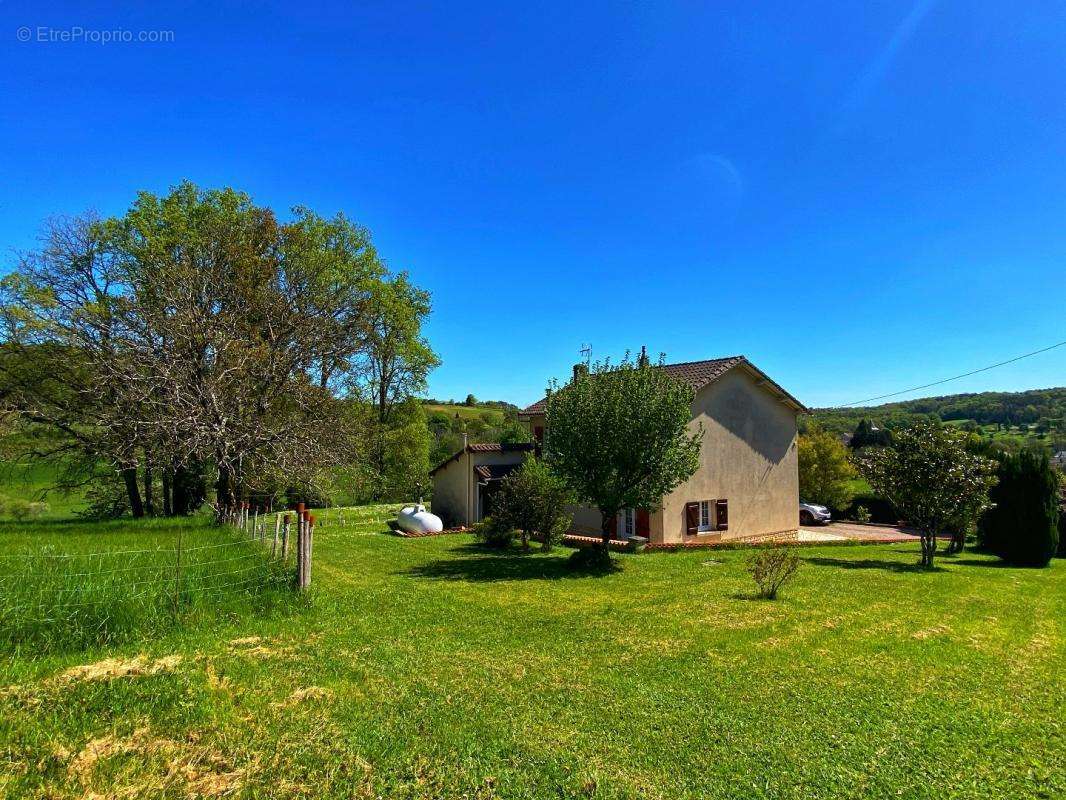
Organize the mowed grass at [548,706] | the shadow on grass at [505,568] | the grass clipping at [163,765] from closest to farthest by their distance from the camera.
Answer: the grass clipping at [163,765]
the mowed grass at [548,706]
the shadow on grass at [505,568]

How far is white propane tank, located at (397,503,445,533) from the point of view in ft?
74.7

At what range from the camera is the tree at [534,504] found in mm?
17359

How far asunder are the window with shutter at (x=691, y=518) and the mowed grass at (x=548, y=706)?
36.1 ft

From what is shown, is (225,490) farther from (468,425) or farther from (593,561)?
(468,425)

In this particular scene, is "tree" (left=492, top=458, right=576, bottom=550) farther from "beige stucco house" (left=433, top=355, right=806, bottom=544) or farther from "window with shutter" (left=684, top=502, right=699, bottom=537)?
"window with shutter" (left=684, top=502, right=699, bottom=537)

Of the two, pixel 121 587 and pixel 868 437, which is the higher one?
pixel 868 437

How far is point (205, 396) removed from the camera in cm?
1772

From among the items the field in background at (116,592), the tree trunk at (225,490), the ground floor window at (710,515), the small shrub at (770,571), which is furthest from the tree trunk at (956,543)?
the tree trunk at (225,490)

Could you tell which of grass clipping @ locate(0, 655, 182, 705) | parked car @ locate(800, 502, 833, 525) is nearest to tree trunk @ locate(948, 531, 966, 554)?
parked car @ locate(800, 502, 833, 525)

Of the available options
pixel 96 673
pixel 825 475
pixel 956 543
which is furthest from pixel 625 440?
pixel 825 475

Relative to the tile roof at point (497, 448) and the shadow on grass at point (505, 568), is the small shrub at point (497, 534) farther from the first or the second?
the tile roof at point (497, 448)

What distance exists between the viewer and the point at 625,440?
1423cm

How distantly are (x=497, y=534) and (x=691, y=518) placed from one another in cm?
772

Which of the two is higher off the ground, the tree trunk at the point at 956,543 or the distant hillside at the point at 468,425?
the distant hillside at the point at 468,425
